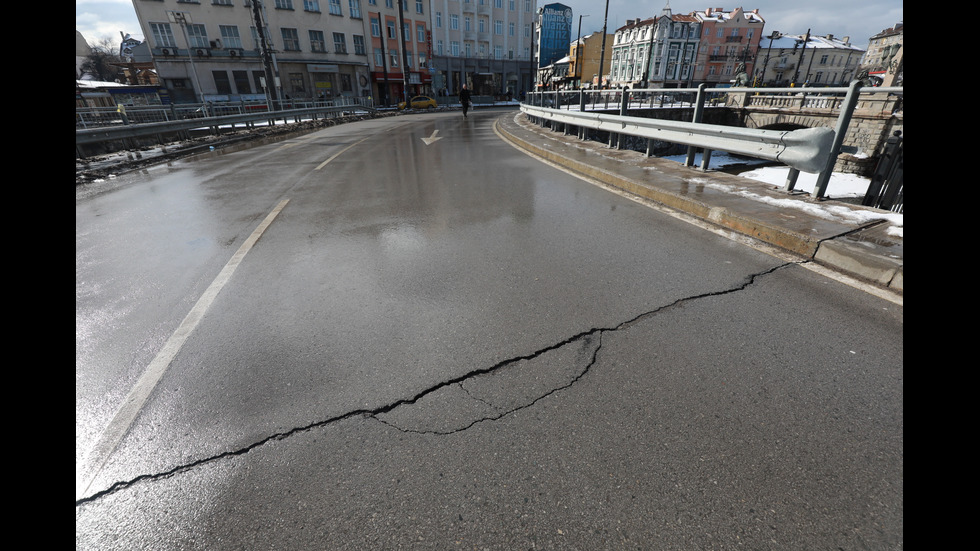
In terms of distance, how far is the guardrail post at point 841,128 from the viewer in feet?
13.7

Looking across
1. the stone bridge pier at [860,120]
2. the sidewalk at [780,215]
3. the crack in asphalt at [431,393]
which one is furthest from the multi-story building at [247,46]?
the stone bridge pier at [860,120]

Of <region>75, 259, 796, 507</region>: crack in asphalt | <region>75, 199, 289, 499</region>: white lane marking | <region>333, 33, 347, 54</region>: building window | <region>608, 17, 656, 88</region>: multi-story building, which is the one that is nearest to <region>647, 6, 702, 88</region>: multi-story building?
<region>608, 17, 656, 88</region>: multi-story building

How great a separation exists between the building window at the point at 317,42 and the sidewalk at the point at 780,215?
1875 inches

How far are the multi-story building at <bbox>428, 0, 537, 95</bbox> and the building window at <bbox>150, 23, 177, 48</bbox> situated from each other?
27923 mm

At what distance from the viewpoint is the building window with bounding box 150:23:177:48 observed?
125ft

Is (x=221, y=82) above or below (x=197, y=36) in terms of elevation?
below

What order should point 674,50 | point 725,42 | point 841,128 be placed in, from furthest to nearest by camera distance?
point 725,42, point 674,50, point 841,128

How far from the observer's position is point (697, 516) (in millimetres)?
1536

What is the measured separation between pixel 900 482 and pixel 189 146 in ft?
61.6

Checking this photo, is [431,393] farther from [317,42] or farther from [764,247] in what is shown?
[317,42]

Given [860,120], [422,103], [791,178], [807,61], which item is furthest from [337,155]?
[807,61]

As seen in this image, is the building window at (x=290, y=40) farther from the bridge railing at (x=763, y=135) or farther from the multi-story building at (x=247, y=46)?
the bridge railing at (x=763, y=135)

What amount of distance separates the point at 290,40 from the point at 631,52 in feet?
179

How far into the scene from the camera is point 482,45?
5681cm
